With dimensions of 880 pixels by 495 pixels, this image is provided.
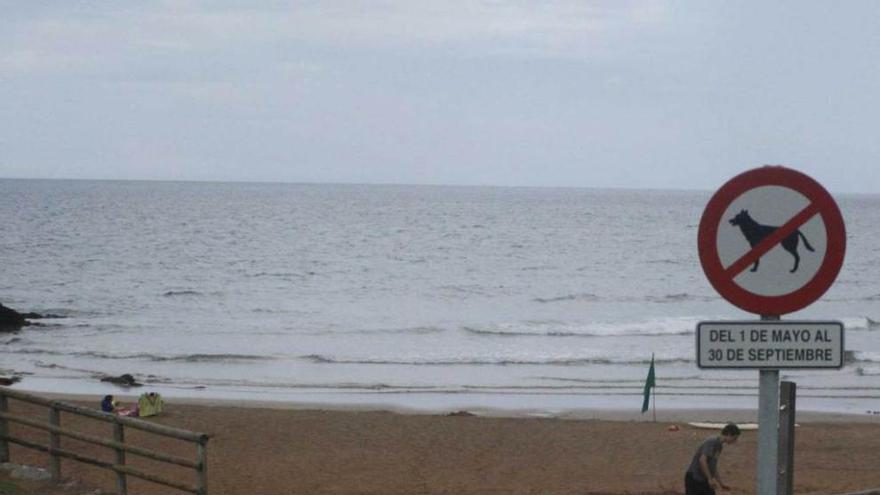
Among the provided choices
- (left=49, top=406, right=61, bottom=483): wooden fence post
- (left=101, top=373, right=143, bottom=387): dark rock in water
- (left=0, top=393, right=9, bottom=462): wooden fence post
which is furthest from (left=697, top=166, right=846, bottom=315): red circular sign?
(left=101, top=373, right=143, bottom=387): dark rock in water

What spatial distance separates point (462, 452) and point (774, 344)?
46.0 feet

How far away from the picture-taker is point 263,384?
2767cm

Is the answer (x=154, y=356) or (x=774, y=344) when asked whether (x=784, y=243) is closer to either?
(x=774, y=344)

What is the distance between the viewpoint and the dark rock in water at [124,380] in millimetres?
26548

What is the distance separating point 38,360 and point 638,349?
1732cm

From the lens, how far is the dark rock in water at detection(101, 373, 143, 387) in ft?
87.1

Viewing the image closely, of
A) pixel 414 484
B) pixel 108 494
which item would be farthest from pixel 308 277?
pixel 108 494

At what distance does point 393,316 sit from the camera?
156 ft

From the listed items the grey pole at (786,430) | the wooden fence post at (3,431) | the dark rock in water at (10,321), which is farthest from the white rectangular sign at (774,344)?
the dark rock in water at (10,321)

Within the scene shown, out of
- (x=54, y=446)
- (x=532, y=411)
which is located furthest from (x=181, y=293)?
(x=54, y=446)

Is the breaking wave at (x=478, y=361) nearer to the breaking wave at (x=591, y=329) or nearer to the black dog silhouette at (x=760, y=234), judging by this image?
the breaking wave at (x=591, y=329)

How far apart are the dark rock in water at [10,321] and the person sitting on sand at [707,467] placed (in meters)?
32.6

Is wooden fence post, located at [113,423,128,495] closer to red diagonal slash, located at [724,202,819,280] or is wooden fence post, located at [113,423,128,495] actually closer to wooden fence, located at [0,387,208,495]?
wooden fence, located at [0,387,208,495]

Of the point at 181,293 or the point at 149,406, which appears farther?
the point at 181,293
